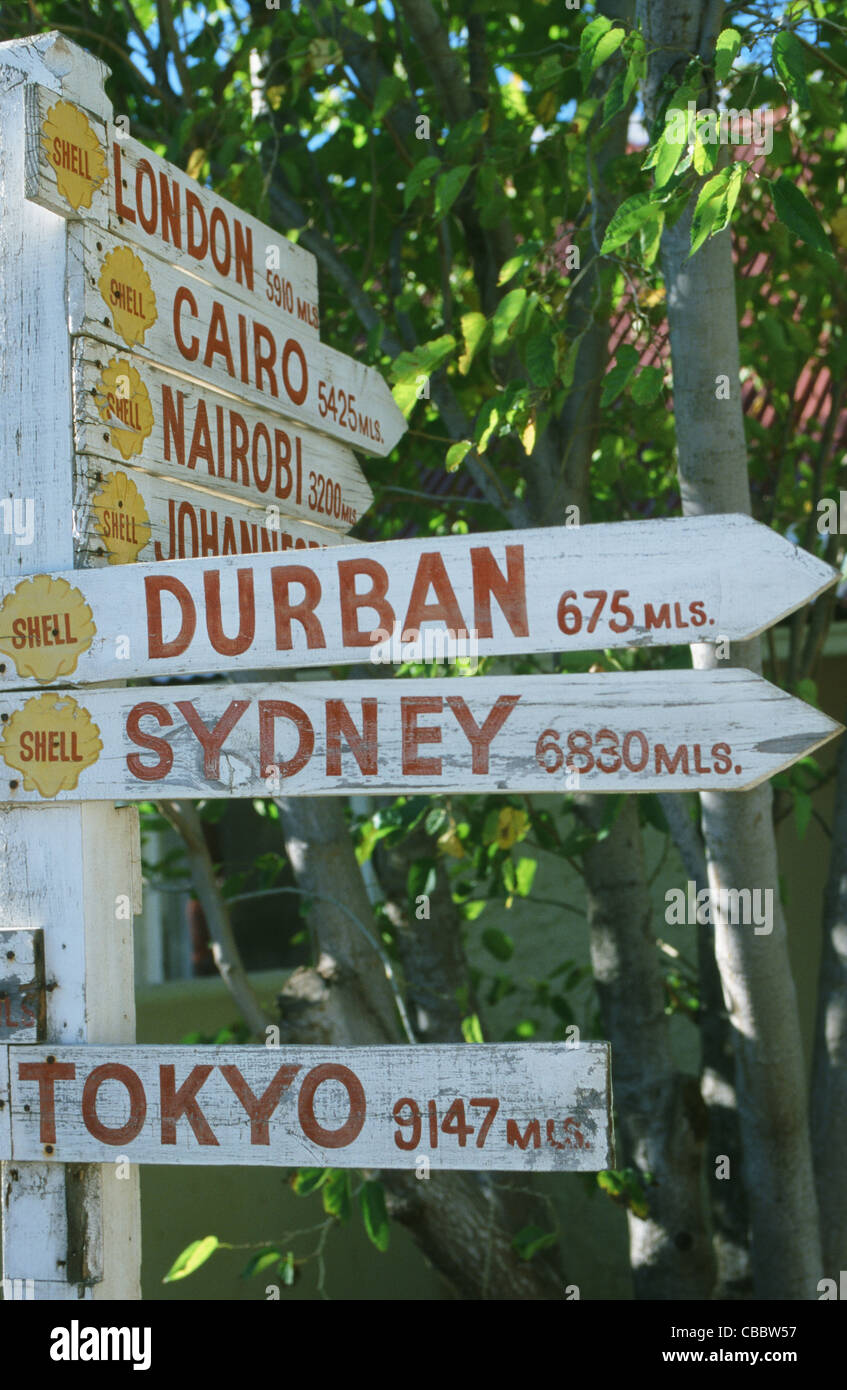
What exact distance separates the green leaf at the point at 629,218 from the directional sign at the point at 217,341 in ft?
2.12

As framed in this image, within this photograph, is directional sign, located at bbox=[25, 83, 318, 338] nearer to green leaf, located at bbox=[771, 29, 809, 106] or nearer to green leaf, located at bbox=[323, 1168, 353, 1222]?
green leaf, located at bbox=[771, 29, 809, 106]

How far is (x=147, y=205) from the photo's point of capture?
230cm

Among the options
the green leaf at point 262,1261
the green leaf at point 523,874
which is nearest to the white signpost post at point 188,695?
the green leaf at point 262,1261

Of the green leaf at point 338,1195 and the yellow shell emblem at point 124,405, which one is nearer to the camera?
the yellow shell emblem at point 124,405

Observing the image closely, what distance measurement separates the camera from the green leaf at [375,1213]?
140 inches

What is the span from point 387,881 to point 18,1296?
276 centimetres

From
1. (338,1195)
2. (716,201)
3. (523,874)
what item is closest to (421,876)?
(523,874)

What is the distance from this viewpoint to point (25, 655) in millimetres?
2172

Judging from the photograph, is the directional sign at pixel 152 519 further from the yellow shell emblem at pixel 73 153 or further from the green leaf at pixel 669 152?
the green leaf at pixel 669 152

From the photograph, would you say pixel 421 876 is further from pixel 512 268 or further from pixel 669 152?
pixel 669 152

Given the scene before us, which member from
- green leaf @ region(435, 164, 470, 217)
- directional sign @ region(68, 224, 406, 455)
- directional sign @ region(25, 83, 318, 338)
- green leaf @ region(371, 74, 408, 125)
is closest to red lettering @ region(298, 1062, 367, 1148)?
directional sign @ region(68, 224, 406, 455)

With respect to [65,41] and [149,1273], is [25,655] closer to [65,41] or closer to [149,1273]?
[65,41]
